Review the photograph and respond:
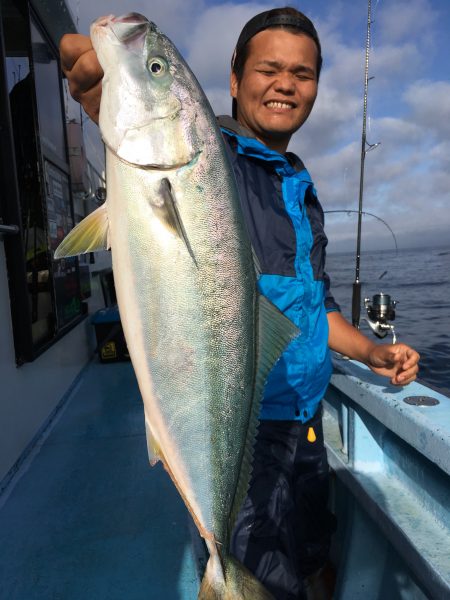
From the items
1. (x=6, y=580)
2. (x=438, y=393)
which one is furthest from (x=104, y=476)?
(x=438, y=393)

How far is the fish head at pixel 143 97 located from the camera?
1229mm

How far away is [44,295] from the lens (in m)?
4.12

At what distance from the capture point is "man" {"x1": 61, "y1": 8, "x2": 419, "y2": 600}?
1835mm

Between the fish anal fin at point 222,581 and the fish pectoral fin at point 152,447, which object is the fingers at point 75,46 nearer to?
the fish pectoral fin at point 152,447

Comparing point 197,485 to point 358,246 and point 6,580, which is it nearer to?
point 6,580

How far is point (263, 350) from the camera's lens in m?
1.43

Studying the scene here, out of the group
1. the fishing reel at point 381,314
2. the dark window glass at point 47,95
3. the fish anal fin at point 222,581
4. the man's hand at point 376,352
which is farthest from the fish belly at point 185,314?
the dark window glass at point 47,95

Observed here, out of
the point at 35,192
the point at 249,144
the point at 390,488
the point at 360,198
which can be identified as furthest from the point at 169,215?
the point at 360,198

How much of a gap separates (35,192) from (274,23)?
9.70ft

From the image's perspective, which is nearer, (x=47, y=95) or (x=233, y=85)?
(x=233, y=85)

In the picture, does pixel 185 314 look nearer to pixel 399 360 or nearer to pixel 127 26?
pixel 127 26

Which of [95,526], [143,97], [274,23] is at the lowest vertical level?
[95,526]

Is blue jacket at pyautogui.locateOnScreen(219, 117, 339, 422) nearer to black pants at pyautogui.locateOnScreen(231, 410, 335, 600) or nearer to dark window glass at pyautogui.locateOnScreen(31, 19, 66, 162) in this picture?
black pants at pyautogui.locateOnScreen(231, 410, 335, 600)

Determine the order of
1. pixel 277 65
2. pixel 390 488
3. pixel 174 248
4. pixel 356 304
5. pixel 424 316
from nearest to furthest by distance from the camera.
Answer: pixel 174 248 → pixel 277 65 → pixel 390 488 → pixel 356 304 → pixel 424 316
